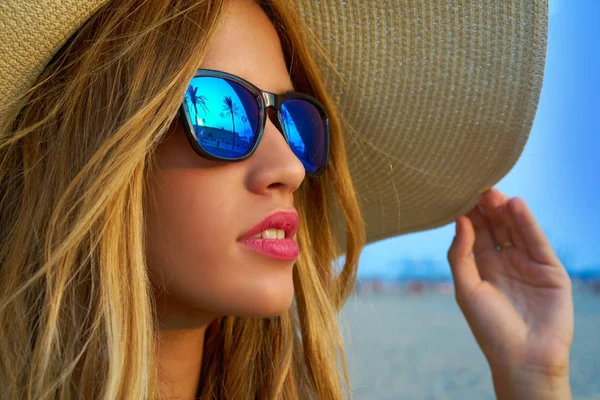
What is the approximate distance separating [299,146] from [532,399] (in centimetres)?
92

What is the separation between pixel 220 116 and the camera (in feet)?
3.89

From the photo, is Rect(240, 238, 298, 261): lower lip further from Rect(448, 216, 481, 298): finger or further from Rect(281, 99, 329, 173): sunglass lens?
Rect(448, 216, 481, 298): finger

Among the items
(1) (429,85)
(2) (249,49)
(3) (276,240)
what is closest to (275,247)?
(3) (276,240)

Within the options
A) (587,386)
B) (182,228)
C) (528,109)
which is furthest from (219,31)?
(587,386)

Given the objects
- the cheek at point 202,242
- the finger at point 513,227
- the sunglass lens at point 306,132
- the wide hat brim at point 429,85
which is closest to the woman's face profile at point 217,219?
the cheek at point 202,242

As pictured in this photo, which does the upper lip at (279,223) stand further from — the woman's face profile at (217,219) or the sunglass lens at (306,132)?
the sunglass lens at (306,132)

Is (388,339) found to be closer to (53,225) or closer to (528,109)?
(528,109)

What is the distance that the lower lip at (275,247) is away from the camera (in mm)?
1196

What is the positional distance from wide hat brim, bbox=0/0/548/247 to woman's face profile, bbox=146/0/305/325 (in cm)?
31

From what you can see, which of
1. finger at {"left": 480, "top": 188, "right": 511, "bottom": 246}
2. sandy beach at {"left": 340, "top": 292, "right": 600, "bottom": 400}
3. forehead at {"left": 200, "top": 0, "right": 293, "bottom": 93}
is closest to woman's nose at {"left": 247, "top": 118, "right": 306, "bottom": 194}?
forehead at {"left": 200, "top": 0, "right": 293, "bottom": 93}

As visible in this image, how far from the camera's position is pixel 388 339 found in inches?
321

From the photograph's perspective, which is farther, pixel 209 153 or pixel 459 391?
pixel 459 391

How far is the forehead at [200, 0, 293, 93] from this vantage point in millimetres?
1238

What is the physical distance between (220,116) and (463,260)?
3.46 feet
